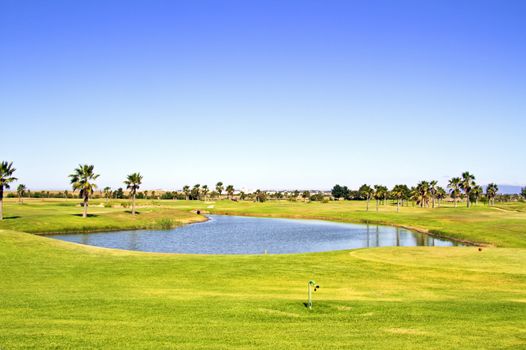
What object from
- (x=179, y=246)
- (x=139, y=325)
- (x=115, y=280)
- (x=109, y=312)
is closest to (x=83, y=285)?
(x=115, y=280)

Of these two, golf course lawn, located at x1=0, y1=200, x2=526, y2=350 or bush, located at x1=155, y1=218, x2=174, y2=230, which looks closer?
golf course lawn, located at x1=0, y1=200, x2=526, y2=350

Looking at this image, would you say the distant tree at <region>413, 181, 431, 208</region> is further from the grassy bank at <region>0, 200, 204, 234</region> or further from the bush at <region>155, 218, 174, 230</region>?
the bush at <region>155, 218, 174, 230</region>

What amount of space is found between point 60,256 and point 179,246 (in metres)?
32.3

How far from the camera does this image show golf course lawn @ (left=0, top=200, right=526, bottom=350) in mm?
17266

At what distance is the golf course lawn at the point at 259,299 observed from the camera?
56.6 feet

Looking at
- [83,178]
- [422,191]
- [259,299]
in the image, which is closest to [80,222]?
[83,178]

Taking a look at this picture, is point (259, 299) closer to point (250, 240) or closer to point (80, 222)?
point (250, 240)

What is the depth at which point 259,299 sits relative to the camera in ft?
81.1

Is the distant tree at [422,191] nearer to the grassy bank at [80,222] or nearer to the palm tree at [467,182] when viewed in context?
the palm tree at [467,182]

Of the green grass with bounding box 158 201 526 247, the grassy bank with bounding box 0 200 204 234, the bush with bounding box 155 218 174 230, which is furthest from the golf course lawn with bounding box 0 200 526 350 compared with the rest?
the bush with bounding box 155 218 174 230

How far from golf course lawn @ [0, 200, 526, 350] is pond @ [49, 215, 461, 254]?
2383cm

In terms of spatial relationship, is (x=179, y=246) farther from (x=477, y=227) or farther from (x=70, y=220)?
(x=477, y=227)

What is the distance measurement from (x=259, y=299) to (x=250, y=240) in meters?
57.3

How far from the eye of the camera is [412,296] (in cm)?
2683
